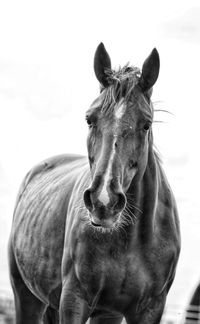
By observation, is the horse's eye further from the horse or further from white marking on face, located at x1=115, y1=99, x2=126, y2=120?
white marking on face, located at x1=115, y1=99, x2=126, y2=120

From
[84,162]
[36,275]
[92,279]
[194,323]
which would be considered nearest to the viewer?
[92,279]

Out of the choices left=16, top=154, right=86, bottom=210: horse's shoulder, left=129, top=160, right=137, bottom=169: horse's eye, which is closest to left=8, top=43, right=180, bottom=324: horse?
left=129, top=160, right=137, bottom=169: horse's eye

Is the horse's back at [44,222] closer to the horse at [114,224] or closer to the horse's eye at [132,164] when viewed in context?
the horse at [114,224]

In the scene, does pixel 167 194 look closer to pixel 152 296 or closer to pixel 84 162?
pixel 152 296

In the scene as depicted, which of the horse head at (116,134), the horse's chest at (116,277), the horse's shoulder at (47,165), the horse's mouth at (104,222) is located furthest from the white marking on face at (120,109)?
the horse's shoulder at (47,165)

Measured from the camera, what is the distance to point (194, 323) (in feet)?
34.9

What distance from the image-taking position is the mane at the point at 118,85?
6098 mm

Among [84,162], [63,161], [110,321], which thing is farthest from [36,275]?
[63,161]

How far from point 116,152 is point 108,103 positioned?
458mm

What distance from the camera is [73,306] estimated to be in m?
6.52

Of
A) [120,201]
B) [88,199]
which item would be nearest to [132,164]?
[120,201]

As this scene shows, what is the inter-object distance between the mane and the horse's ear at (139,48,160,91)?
6 centimetres

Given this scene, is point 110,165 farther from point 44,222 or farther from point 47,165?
point 47,165

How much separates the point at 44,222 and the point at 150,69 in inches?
84.5
